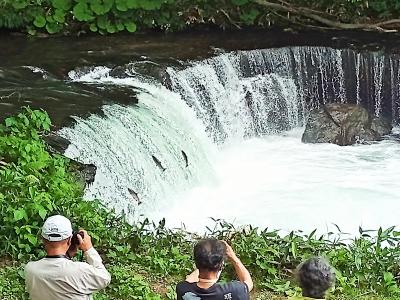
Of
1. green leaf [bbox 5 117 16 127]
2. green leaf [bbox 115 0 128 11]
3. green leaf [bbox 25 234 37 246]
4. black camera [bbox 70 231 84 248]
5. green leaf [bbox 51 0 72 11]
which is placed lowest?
green leaf [bbox 25 234 37 246]

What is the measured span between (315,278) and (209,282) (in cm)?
55

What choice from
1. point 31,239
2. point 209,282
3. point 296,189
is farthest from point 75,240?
point 296,189

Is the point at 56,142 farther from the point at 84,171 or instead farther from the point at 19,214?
the point at 19,214

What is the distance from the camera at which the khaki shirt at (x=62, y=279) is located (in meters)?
4.02

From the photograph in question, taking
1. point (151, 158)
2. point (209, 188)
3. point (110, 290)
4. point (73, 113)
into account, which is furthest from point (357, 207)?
point (110, 290)

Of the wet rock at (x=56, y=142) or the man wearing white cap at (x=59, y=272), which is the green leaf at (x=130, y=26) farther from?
the man wearing white cap at (x=59, y=272)

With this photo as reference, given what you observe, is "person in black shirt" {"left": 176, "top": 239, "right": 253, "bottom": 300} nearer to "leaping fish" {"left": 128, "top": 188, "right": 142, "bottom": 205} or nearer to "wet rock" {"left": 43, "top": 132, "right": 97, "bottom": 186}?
"wet rock" {"left": 43, "top": 132, "right": 97, "bottom": 186}

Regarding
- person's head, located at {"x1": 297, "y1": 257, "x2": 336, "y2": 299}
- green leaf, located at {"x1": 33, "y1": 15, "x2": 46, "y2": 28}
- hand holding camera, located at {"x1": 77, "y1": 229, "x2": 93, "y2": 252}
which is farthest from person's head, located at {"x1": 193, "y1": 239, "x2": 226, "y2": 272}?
green leaf, located at {"x1": 33, "y1": 15, "x2": 46, "y2": 28}

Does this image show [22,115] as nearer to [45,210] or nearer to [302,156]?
[45,210]

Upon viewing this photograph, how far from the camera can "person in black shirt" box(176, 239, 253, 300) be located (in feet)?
12.0

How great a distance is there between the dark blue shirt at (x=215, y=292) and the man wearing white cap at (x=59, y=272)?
58cm

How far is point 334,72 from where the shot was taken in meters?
12.8

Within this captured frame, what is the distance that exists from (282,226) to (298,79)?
459 centimetres

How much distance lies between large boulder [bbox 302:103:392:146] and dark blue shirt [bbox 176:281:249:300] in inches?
320
